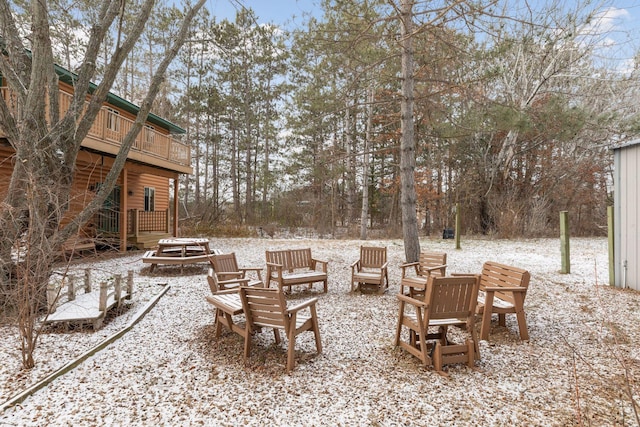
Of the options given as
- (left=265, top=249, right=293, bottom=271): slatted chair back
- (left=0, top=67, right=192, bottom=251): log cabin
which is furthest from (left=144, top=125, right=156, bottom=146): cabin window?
(left=265, top=249, right=293, bottom=271): slatted chair back

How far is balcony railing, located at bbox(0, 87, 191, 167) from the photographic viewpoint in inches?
381

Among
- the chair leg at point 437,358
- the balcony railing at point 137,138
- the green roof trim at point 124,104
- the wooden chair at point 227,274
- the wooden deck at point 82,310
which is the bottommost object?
the chair leg at point 437,358

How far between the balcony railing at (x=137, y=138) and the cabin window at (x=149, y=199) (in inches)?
139

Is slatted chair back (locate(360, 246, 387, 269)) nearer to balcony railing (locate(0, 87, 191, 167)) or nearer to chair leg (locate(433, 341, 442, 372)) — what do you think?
chair leg (locate(433, 341, 442, 372))

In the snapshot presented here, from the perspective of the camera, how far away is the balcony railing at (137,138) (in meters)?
9.67

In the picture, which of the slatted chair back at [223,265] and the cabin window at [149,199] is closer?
the slatted chair back at [223,265]

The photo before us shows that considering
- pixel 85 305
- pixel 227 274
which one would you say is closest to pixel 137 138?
pixel 85 305

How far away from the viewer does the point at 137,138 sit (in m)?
12.0

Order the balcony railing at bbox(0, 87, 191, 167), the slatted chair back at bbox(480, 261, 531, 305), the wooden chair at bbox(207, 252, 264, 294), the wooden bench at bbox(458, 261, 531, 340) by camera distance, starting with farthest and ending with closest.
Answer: the balcony railing at bbox(0, 87, 191, 167) < the wooden chair at bbox(207, 252, 264, 294) < the slatted chair back at bbox(480, 261, 531, 305) < the wooden bench at bbox(458, 261, 531, 340)

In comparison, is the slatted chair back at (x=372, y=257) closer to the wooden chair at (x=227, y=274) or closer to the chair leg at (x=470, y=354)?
the wooden chair at (x=227, y=274)

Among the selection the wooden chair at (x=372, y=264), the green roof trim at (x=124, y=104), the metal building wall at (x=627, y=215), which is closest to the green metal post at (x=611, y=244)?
the metal building wall at (x=627, y=215)

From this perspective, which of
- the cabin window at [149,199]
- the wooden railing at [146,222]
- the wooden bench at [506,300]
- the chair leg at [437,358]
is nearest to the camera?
the chair leg at [437,358]

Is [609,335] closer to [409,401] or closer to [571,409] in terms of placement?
[571,409]

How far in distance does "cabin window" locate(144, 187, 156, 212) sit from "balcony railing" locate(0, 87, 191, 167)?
353 cm
